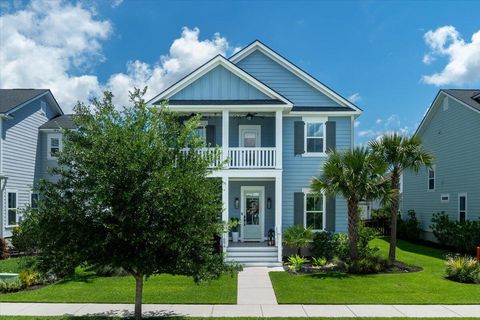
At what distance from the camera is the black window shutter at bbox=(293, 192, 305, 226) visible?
1834 cm

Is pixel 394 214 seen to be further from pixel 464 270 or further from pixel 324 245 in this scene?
pixel 464 270

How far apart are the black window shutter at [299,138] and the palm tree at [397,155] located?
3346 mm

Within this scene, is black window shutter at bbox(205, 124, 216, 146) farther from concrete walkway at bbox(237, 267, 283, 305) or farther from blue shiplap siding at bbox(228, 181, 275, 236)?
concrete walkway at bbox(237, 267, 283, 305)

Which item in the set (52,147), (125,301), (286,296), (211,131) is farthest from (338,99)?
(52,147)

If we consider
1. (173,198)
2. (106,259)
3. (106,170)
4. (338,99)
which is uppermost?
(338,99)

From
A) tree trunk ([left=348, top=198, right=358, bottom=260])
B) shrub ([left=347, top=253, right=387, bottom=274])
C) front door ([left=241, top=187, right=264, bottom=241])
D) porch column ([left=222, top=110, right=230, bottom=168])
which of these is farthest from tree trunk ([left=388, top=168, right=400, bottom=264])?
porch column ([left=222, top=110, right=230, bottom=168])

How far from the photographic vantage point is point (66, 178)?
8.36 m

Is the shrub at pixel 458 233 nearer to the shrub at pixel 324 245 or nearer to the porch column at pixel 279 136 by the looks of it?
the shrub at pixel 324 245

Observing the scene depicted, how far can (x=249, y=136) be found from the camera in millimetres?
19188

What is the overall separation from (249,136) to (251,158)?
1957 millimetres

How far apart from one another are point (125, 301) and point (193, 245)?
11.9 ft

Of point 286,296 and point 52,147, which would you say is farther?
point 52,147

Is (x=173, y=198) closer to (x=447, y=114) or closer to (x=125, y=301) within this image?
(x=125, y=301)

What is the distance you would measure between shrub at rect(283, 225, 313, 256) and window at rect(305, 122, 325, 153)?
3.59m
